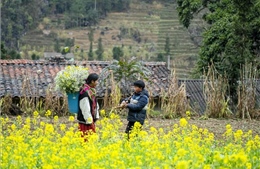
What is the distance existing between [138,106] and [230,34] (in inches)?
514

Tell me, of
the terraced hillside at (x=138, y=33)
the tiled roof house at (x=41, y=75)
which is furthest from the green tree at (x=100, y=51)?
the tiled roof house at (x=41, y=75)

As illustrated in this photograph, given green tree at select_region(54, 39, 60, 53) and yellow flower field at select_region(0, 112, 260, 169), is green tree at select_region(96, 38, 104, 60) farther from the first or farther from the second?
yellow flower field at select_region(0, 112, 260, 169)

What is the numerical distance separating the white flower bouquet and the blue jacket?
2993 millimetres

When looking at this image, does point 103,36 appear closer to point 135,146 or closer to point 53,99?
point 53,99

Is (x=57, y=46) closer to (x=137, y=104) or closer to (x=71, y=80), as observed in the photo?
(x=71, y=80)

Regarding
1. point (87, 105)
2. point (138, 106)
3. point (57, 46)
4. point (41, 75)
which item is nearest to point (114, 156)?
point (87, 105)

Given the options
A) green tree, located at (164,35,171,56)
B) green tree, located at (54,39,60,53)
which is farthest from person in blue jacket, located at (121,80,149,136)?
green tree, located at (54,39,60,53)

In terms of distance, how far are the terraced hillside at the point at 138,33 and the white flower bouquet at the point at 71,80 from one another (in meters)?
53.9

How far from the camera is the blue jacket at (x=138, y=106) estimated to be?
27.8ft

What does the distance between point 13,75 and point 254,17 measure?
9.33 meters

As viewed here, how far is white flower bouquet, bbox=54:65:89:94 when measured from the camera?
450 inches

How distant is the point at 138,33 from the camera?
82750 millimetres

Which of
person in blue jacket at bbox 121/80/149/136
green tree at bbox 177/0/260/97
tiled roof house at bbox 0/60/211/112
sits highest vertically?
green tree at bbox 177/0/260/97

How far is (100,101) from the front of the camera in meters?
17.7
